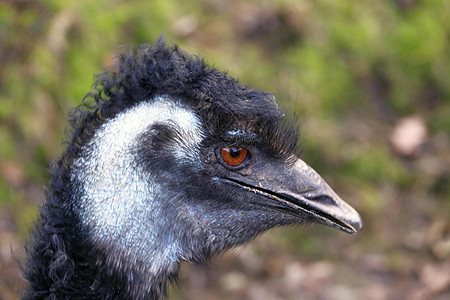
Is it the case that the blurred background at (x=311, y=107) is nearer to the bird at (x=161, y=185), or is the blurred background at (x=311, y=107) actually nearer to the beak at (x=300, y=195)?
the bird at (x=161, y=185)

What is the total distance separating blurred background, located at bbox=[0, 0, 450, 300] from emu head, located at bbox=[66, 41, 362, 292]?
1960 mm

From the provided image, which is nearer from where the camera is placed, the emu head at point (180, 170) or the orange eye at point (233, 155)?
the emu head at point (180, 170)

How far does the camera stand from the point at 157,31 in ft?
18.8

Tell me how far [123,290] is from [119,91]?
0.84 meters

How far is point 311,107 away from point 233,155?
3.40 meters

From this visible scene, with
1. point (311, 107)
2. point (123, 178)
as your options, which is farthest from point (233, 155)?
point (311, 107)

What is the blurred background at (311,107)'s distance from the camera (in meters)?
5.10

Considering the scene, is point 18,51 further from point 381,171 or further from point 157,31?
point 381,171

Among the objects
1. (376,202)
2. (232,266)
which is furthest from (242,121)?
(376,202)

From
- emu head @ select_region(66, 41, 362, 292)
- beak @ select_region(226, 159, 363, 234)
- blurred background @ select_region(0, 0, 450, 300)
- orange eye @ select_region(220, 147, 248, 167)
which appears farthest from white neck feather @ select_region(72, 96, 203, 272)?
blurred background @ select_region(0, 0, 450, 300)

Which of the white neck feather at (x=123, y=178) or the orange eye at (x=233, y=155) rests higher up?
the orange eye at (x=233, y=155)

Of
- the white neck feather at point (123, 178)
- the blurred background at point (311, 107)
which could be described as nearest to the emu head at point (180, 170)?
the white neck feather at point (123, 178)

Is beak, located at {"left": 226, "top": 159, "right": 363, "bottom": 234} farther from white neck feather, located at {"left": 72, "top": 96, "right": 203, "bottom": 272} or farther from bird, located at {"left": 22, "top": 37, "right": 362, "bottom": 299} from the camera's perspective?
white neck feather, located at {"left": 72, "top": 96, "right": 203, "bottom": 272}

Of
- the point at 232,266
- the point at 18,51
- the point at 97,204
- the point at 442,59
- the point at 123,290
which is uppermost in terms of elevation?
the point at 442,59
